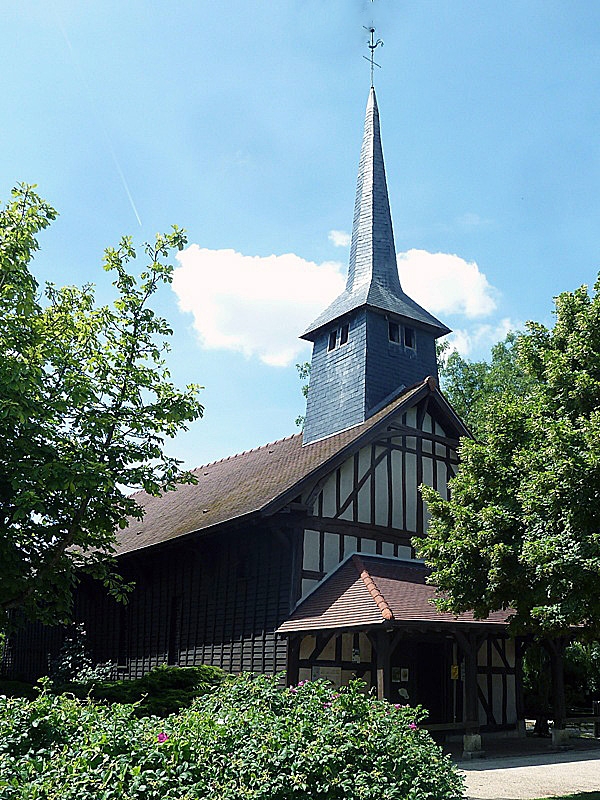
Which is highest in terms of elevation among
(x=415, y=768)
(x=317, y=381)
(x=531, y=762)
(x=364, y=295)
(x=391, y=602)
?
(x=364, y=295)

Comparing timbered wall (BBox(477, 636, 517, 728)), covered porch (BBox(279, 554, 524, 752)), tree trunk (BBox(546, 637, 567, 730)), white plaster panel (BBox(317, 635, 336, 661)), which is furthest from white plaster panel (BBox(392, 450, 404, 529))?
tree trunk (BBox(546, 637, 567, 730))

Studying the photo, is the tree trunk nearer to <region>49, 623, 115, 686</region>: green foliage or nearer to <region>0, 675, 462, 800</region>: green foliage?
<region>49, 623, 115, 686</region>: green foliage

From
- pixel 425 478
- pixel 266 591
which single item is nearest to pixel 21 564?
pixel 266 591

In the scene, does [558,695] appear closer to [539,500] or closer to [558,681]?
[558,681]

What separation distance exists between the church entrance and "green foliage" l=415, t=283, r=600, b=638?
5.63 metres

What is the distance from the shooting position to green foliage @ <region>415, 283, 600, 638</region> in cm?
1016

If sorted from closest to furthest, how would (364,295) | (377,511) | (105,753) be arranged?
(105,753)
(377,511)
(364,295)

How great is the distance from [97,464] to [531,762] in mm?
8934

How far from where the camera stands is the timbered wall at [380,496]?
17.2 m

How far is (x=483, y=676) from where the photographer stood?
19.2m

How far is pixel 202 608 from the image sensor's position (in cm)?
1892

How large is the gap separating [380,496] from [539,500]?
792 cm

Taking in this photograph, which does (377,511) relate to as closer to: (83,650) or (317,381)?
(317,381)

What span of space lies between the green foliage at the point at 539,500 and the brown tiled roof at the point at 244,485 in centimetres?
453
